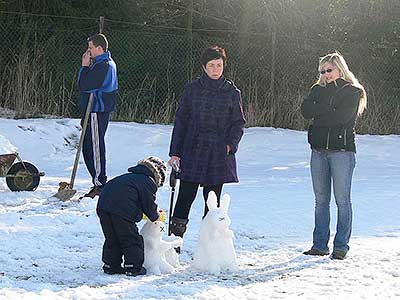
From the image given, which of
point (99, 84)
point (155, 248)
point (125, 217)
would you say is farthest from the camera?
point (99, 84)

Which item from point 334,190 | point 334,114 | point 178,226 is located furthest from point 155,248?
point 334,114

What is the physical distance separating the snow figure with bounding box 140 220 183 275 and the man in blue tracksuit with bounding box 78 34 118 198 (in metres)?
2.52

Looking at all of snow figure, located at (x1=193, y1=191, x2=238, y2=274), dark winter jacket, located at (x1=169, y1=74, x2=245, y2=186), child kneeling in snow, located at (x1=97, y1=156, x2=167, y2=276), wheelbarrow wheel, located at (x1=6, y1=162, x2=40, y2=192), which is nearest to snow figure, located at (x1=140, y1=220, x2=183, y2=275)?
child kneeling in snow, located at (x1=97, y1=156, x2=167, y2=276)

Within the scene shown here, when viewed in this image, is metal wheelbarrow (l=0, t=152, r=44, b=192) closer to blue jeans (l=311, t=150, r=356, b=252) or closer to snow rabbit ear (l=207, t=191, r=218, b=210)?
snow rabbit ear (l=207, t=191, r=218, b=210)

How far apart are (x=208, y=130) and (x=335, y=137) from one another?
99 cm

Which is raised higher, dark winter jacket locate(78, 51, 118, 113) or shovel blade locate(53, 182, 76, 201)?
dark winter jacket locate(78, 51, 118, 113)

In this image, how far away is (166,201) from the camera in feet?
26.7

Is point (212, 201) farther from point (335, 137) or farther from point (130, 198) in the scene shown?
point (335, 137)

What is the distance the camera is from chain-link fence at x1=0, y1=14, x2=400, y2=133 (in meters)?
14.9

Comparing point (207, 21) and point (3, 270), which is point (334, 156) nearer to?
point (3, 270)

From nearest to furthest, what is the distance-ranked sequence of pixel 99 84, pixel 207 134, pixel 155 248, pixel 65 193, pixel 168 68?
pixel 155 248 → pixel 207 134 → pixel 99 84 → pixel 65 193 → pixel 168 68

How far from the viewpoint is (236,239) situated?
22.0ft

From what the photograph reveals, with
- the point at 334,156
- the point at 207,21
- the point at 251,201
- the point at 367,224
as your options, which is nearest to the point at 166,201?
the point at 251,201

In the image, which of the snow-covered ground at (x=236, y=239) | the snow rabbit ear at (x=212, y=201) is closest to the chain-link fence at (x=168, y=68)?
the snow-covered ground at (x=236, y=239)
